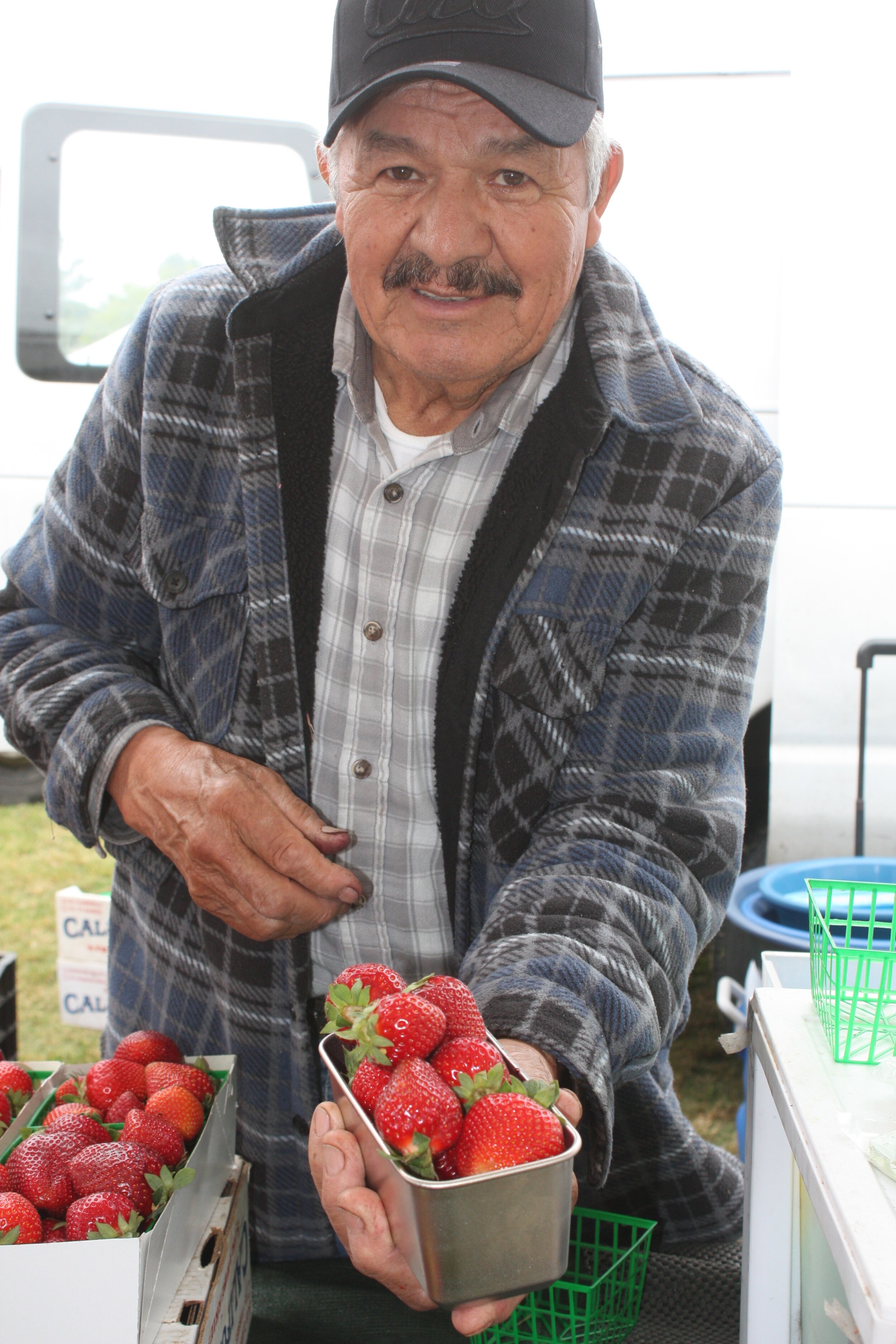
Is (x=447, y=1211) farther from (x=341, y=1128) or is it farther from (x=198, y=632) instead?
(x=198, y=632)

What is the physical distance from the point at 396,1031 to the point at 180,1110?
17.7 inches

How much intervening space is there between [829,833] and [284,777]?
2.86 metres

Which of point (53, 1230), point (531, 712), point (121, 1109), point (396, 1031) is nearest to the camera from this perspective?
point (396, 1031)

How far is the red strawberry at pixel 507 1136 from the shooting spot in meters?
0.97

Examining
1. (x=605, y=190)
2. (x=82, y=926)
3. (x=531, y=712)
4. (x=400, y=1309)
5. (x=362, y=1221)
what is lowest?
(x=82, y=926)

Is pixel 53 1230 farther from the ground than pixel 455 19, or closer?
closer

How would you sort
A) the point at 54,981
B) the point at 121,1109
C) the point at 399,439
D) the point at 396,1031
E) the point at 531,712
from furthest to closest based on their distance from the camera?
the point at 54,981 < the point at 399,439 < the point at 531,712 < the point at 121,1109 < the point at 396,1031

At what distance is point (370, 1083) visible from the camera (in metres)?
1.10

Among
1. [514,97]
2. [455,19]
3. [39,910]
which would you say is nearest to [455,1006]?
[514,97]

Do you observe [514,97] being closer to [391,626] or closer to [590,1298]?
[391,626]

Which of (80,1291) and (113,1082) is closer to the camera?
(80,1291)

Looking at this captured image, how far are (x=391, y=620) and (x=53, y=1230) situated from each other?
2.99 feet

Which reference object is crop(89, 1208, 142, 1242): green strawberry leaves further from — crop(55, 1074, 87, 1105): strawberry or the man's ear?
the man's ear

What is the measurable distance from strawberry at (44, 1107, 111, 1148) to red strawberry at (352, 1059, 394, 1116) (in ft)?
1.35
